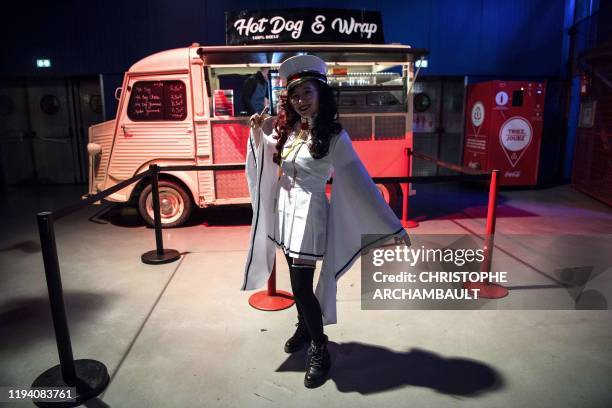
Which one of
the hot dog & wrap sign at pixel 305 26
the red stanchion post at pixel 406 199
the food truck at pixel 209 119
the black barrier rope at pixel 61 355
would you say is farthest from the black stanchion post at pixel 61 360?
the hot dog & wrap sign at pixel 305 26

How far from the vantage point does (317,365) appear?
8.00 feet

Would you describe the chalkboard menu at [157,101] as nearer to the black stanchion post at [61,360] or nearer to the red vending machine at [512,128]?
the black stanchion post at [61,360]

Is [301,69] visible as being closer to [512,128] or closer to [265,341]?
[265,341]

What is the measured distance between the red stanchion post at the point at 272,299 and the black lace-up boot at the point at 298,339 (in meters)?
0.60

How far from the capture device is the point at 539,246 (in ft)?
16.0

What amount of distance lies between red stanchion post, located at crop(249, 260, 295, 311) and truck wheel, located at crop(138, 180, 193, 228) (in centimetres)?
268

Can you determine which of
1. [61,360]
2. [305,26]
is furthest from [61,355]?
[305,26]

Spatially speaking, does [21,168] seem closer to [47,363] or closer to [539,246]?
[47,363]

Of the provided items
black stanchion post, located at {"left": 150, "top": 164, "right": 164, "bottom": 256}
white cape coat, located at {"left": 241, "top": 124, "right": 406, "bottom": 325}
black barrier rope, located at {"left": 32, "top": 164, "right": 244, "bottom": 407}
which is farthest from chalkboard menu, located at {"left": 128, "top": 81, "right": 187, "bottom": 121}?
white cape coat, located at {"left": 241, "top": 124, "right": 406, "bottom": 325}

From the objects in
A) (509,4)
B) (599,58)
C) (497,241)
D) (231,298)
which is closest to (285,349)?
(231,298)

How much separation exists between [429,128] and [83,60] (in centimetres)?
785

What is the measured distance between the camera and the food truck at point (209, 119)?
17.9ft

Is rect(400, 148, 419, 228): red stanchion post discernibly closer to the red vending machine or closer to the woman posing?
the red vending machine

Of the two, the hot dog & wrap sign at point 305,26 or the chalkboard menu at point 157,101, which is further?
the hot dog & wrap sign at point 305,26
